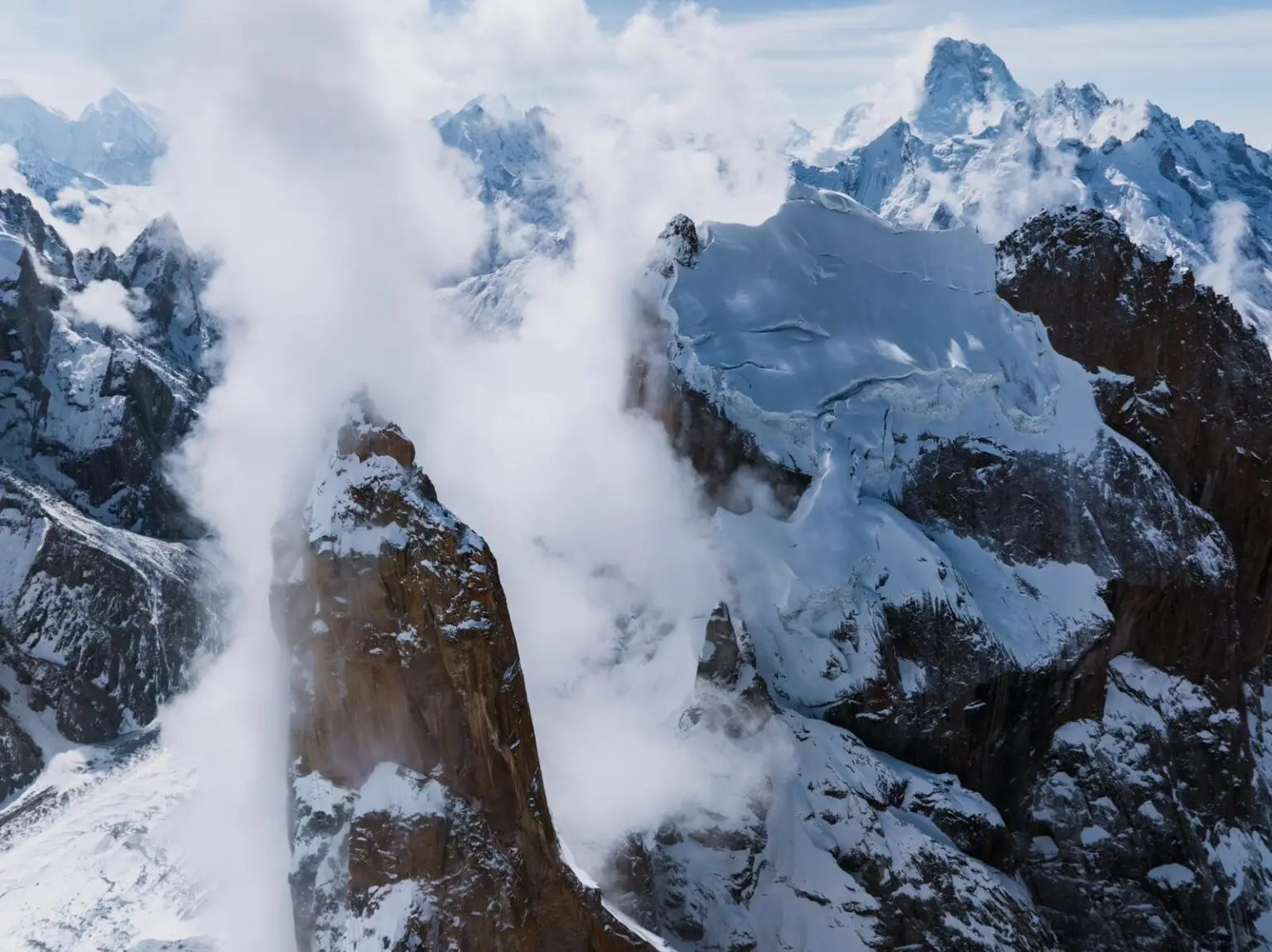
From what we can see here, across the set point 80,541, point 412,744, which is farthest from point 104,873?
point 80,541

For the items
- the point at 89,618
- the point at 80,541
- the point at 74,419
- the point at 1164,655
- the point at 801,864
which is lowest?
the point at 89,618

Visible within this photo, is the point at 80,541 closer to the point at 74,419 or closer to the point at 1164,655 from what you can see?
the point at 74,419

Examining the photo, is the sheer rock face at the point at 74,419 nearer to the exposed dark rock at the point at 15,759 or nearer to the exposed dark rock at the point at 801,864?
the exposed dark rock at the point at 15,759

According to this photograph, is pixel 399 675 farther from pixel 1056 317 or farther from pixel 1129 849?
pixel 1056 317

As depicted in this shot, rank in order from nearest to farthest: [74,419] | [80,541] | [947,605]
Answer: [947,605] < [80,541] < [74,419]

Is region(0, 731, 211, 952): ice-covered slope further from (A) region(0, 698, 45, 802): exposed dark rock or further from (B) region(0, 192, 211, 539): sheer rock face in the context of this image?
(B) region(0, 192, 211, 539): sheer rock face

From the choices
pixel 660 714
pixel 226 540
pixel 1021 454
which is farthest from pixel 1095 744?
pixel 226 540

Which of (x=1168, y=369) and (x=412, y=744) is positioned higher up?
(x=412, y=744)
